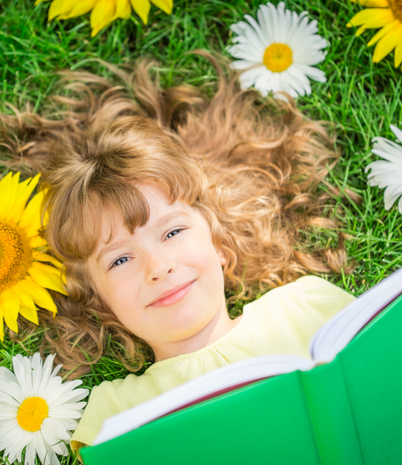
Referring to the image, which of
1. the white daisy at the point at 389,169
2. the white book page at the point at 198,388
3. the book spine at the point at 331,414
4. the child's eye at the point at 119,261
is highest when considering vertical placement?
the white daisy at the point at 389,169

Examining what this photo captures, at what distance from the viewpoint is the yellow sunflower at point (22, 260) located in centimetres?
108

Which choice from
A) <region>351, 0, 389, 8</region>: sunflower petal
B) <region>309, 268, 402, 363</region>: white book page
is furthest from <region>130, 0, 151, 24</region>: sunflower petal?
<region>309, 268, 402, 363</region>: white book page

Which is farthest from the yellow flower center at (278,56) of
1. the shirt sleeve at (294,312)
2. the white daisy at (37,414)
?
the white daisy at (37,414)

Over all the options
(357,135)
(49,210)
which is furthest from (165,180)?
(357,135)

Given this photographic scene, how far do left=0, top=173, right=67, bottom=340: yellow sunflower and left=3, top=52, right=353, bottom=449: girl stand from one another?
0.15ft

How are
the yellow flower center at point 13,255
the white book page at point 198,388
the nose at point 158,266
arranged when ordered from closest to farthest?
the white book page at point 198,388 → the nose at point 158,266 → the yellow flower center at point 13,255

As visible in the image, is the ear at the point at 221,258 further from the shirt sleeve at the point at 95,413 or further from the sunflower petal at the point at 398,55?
the sunflower petal at the point at 398,55

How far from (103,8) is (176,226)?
1.92 ft

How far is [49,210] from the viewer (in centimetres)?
111

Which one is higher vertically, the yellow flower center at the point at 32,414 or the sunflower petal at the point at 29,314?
the sunflower petal at the point at 29,314

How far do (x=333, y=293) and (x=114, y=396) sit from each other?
1.82ft

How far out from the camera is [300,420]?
766mm

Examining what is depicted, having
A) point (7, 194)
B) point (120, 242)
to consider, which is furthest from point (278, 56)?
point (7, 194)

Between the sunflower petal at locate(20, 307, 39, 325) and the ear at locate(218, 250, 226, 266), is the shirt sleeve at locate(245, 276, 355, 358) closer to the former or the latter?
the ear at locate(218, 250, 226, 266)
